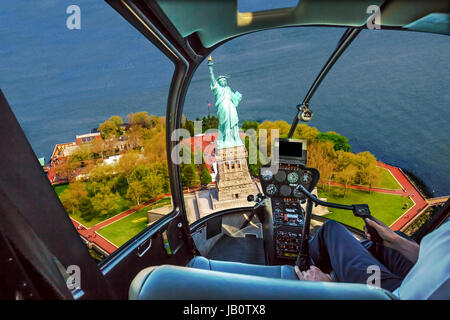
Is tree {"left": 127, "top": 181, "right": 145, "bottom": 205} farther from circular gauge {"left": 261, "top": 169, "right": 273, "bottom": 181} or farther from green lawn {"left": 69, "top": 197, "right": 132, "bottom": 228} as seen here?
circular gauge {"left": 261, "top": 169, "right": 273, "bottom": 181}

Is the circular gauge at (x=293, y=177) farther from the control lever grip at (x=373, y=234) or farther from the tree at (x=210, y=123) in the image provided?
the tree at (x=210, y=123)

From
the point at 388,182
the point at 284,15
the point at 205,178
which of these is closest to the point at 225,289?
the point at 284,15

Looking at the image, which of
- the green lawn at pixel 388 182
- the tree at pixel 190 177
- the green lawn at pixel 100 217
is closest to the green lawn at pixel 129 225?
the green lawn at pixel 100 217

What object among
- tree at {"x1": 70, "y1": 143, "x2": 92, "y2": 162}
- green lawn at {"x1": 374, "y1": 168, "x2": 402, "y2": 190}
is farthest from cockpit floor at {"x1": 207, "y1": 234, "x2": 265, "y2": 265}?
green lawn at {"x1": 374, "y1": 168, "x2": 402, "y2": 190}

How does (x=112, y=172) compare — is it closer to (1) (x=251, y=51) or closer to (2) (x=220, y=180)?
(2) (x=220, y=180)

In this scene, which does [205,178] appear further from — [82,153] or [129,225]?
[82,153]

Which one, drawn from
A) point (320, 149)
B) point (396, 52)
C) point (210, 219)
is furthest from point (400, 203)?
point (210, 219)
